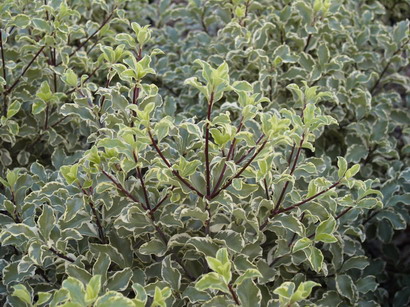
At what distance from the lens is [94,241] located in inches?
73.5

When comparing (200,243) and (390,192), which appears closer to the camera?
(200,243)

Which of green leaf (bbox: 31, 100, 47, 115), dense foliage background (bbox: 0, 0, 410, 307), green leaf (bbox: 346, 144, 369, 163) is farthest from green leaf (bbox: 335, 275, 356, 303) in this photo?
green leaf (bbox: 31, 100, 47, 115)

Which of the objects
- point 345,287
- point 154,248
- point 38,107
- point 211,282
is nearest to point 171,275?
point 154,248

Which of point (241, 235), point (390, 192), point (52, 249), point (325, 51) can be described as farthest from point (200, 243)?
point (325, 51)

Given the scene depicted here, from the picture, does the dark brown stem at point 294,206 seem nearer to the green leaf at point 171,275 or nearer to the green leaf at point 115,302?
the green leaf at point 171,275

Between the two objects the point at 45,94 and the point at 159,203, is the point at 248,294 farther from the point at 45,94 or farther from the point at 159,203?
the point at 45,94

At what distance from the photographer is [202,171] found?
176 centimetres

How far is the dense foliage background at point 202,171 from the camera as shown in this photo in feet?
5.09

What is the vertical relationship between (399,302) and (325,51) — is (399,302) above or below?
below

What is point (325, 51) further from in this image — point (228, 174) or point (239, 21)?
point (228, 174)

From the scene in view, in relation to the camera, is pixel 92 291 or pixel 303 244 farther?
pixel 303 244

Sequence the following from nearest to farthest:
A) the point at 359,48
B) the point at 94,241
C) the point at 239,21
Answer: the point at 94,241
the point at 239,21
the point at 359,48

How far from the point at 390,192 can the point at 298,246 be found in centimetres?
86

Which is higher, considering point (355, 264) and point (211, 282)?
point (211, 282)
